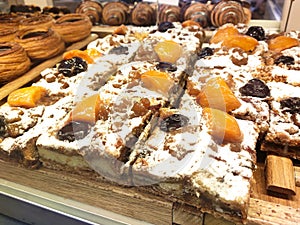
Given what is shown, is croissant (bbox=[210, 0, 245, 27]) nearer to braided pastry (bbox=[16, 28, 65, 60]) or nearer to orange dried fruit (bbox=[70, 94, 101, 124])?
braided pastry (bbox=[16, 28, 65, 60])

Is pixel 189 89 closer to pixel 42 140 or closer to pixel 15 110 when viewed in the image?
pixel 42 140

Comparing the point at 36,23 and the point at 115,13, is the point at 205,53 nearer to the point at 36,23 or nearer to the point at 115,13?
the point at 115,13

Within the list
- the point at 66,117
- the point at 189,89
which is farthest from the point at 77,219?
the point at 189,89

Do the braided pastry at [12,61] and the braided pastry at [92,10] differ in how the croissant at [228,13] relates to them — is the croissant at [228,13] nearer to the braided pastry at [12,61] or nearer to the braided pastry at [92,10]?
the braided pastry at [92,10]

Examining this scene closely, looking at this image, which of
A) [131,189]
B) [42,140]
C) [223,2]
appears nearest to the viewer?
[131,189]

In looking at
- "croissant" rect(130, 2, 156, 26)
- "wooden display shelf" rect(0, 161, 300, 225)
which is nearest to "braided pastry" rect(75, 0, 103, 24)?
"croissant" rect(130, 2, 156, 26)

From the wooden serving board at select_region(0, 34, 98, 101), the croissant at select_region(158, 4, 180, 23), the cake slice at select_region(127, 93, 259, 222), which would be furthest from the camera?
the croissant at select_region(158, 4, 180, 23)

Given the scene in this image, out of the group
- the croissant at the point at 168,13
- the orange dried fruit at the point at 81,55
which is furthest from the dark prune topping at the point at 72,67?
the croissant at the point at 168,13
